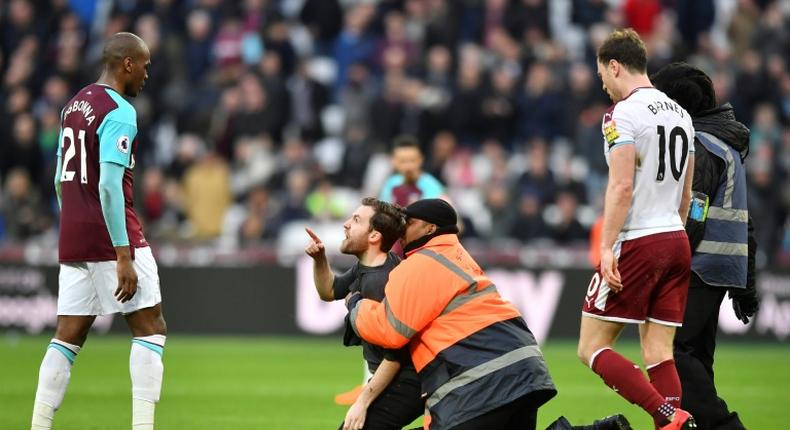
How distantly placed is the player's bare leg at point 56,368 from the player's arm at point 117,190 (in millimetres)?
394

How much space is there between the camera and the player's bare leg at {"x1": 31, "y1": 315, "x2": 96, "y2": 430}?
771 cm

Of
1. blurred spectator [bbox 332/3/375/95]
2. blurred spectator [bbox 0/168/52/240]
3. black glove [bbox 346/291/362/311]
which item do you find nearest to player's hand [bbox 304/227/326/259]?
black glove [bbox 346/291/362/311]

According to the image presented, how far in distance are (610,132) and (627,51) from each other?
1.72 ft

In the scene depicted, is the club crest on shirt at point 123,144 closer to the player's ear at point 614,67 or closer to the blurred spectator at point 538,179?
the player's ear at point 614,67

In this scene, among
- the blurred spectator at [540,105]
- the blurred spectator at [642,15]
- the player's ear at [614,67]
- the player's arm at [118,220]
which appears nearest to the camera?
the player's arm at [118,220]

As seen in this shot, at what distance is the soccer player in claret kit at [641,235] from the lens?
7355mm

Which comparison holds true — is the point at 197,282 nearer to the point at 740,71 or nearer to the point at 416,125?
the point at 416,125

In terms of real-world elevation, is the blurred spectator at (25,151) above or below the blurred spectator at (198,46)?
below

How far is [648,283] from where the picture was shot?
24.5ft

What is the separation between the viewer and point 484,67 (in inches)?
815

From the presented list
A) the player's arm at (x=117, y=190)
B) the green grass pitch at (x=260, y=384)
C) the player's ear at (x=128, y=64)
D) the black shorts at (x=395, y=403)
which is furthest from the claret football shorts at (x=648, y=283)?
the player's ear at (x=128, y=64)

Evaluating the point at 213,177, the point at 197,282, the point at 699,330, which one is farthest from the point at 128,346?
the point at 699,330

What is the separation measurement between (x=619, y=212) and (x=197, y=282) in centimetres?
1071

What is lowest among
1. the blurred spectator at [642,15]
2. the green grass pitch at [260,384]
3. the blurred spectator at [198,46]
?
the green grass pitch at [260,384]
